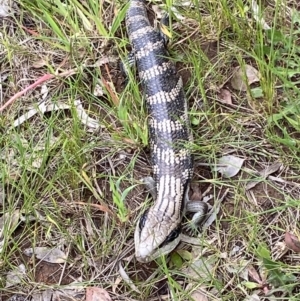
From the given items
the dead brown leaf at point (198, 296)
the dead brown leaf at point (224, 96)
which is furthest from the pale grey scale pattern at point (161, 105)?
the dead brown leaf at point (198, 296)

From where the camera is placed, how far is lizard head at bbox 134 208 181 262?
3.21m

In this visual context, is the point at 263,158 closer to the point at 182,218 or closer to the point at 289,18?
the point at 182,218

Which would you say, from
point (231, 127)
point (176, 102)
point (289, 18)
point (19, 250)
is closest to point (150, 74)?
point (176, 102)

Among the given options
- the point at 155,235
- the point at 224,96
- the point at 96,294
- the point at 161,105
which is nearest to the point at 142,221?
the point at 155,235

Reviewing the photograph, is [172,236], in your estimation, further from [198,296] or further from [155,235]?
[198,296]

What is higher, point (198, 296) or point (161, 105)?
point (161, 105)

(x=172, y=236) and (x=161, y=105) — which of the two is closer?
(x=172, y=236)

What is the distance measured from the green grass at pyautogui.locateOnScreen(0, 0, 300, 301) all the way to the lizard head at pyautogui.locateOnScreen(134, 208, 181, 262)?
0.22 feet

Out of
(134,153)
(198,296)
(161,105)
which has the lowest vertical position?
(198,296)

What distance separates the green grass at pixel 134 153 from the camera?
10.7ft

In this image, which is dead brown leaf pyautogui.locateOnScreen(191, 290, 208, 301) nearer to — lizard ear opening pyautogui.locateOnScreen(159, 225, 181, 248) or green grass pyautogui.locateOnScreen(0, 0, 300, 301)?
green grass pyautogui.locateOnScreen(0, 0, 300, 301)

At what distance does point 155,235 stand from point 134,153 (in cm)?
49

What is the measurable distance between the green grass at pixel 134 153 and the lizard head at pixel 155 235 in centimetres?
7

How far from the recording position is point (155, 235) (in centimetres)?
324
